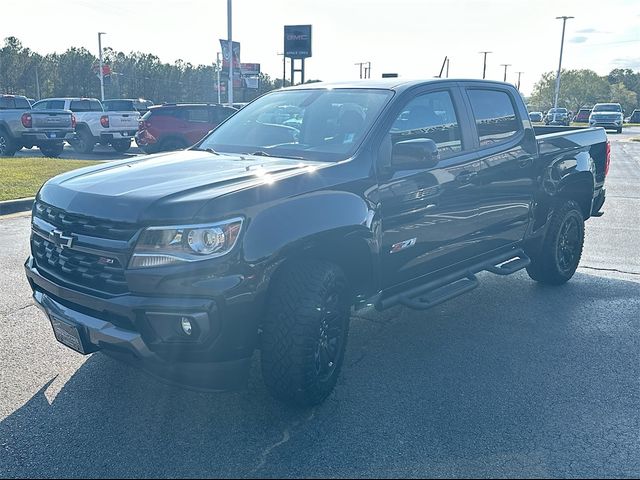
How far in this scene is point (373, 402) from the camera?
3.73 meters

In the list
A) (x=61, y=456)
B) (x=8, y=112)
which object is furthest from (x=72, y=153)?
(x=61, y=456)

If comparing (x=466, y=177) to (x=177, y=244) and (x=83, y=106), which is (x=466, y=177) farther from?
(x=83, y=106)

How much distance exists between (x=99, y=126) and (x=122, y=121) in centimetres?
80

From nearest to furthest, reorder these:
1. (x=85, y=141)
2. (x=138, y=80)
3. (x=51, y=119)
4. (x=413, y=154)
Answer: (x=413, y=154) < (x=51, y=119) < (x=85, y=141) < (x=138, y=80)

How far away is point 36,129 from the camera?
58.3ft

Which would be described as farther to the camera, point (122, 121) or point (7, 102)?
point (122, 121)

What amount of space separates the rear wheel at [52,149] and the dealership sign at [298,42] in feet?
57.4

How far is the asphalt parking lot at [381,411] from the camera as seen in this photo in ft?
10.1

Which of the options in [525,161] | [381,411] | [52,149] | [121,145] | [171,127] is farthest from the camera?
[121,145]

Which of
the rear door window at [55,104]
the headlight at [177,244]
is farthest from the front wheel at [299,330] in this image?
the rear door window at [55,104]

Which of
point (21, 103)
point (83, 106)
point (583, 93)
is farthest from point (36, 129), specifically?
point (583, 93)

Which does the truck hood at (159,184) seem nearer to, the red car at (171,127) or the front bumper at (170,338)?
the front bumper at (170,338)

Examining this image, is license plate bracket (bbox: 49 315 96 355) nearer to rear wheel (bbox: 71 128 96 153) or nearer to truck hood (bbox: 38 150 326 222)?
truck hood (bbox: 38 150 326 222)

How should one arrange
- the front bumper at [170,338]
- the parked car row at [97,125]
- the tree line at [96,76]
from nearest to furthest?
the front bumper at [170,338], the parked car row at [97,125], the tree line at [96,76]
